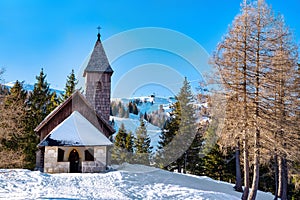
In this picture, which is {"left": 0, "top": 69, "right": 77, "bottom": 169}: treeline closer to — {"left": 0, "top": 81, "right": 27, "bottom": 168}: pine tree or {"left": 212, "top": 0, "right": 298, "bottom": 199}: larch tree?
{"left": 0, "top": 81, "right": 27, "bottom": 168}: pine tree

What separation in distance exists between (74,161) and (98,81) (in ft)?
20.8

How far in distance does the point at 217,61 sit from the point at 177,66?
3608 millimetres

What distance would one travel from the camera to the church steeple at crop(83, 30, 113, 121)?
60.2ft

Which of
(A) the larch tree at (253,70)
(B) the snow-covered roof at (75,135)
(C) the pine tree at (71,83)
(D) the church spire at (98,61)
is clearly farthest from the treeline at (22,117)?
(A) the larch tree at (253,70)

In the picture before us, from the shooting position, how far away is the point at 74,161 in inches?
575

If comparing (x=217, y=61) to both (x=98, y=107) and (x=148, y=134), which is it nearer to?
(x=98, y=107)

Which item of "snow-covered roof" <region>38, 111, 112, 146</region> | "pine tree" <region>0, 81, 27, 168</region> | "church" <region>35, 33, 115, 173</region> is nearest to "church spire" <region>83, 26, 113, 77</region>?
"church" <region>35, 33, 115, 173</region>

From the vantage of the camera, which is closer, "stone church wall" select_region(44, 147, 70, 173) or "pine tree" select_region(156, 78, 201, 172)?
"stone church wall" select_region(44, 147, 70, 173)

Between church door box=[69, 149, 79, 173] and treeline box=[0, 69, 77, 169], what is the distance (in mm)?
3875

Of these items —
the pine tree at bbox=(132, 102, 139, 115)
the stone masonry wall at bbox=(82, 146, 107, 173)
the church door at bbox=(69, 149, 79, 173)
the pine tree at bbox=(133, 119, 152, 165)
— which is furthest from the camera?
the pine tree at bbox=(133, 119, 152, 165)

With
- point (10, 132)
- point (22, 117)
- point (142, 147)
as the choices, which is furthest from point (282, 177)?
point (22, 117)

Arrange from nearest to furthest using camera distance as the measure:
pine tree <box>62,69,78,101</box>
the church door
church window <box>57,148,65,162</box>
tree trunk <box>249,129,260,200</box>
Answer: tree trunk <box>249,129,260,200</box> < church window <box>57,148,65,162</box> < the church door < pine tree <box>62,69,78,101</box>

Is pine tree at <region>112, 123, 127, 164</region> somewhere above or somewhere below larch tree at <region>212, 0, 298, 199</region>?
below

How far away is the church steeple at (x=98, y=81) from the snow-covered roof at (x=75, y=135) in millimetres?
3549
